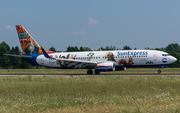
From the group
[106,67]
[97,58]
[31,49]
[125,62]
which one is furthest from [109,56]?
[31,49]

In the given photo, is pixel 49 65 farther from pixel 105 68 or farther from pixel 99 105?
pixel 99 105

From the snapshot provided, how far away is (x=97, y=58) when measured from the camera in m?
42.0

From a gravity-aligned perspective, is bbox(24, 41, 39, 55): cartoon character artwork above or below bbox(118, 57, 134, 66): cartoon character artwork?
above

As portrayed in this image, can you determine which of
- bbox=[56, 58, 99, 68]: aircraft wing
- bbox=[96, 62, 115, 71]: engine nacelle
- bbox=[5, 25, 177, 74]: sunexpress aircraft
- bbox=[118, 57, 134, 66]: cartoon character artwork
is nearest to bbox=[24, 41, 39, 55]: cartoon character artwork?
bbox=[5, 25, 177, 74]: sunexpress aircraft

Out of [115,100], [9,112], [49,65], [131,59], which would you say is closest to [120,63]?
[131,59]

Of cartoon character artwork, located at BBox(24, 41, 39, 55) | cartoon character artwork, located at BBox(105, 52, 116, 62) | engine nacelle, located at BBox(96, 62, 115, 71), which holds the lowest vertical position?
engine nacelle, located at BBox(96, 62, 115, 71)

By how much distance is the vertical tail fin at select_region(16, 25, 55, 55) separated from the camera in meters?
47.1

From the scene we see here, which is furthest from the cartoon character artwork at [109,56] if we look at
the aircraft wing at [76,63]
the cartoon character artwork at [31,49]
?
the cartoon character artwork at [31,49]

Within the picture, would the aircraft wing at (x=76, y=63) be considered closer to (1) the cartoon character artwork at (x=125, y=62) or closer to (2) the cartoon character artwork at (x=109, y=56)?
(2) the cartoon character artwork at (x=109, y=56)

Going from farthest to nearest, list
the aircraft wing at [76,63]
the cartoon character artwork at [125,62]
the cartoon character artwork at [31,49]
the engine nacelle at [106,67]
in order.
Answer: the cartoon character artwork at [31,49], the aircraft wing at [76,63], the cartoon character artwork at [125,62], the engine nacelle at [106,67]

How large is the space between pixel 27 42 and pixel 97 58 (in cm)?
1509

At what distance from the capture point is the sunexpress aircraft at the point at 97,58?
129ft

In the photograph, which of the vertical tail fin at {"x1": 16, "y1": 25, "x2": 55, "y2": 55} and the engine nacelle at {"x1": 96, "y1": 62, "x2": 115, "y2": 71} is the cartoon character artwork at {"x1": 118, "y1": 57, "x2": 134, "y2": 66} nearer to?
the engine nacelle at {"x1": 96, "y1": 62, "x2": 115, "y2": 71}

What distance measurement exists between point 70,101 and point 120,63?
28069 mm
